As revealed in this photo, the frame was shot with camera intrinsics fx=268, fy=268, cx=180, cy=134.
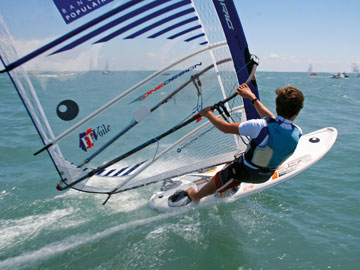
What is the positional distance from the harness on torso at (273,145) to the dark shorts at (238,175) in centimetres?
14

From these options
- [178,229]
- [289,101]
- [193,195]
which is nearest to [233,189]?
[193,195]

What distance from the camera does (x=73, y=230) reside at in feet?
10.9

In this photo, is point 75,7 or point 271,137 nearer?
point 75,7

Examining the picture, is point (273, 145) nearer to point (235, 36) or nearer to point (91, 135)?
point (235, 36)

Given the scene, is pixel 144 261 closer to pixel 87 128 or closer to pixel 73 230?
pixel 73 230

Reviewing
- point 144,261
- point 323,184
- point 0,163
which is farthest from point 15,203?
point 323,184

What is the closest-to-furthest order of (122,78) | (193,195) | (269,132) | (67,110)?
(269,132) → (67,110) → (122,78) → (193,195)

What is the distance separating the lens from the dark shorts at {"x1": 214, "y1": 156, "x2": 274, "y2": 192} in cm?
273

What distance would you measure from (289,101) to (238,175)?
99 centimetres

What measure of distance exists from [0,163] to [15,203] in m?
1.97

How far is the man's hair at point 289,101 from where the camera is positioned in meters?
2.16

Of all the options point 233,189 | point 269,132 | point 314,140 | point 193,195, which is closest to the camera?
point 269,132

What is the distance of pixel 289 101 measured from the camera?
Answer: 219 centimetres

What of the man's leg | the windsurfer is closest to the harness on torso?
the windsurfer
